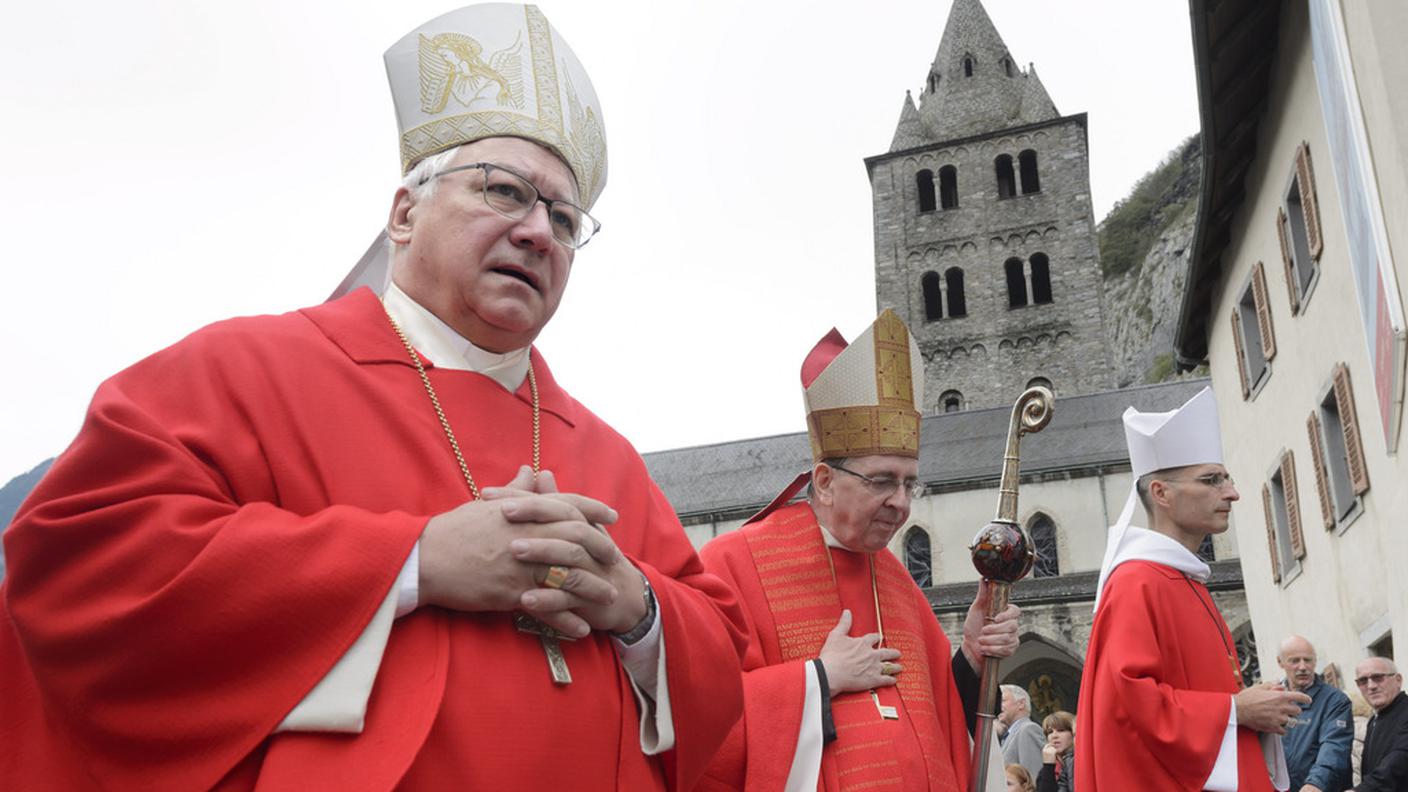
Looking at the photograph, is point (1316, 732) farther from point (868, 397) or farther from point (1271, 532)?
point (1271, 532)

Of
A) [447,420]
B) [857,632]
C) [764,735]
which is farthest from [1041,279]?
[447,420]

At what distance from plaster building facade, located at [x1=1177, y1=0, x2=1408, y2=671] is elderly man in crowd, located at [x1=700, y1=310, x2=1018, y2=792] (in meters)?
5.74

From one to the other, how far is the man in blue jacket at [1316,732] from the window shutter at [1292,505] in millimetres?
9510

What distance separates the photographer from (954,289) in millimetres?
53031

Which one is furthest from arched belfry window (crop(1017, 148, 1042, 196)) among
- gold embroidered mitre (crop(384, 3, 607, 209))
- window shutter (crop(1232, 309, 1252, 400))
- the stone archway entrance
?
gold embroidered mitre (crop(384, 3, 607, 209))

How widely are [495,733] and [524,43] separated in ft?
5.10

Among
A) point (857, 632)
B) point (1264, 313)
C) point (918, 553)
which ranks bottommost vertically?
point (857, 632)

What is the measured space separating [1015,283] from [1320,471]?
3794 centimetres

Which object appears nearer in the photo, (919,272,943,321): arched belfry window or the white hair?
the white hair

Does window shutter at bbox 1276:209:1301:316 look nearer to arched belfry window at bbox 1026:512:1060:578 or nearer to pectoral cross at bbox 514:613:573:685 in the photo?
pectoral cross at bbox 514:613:573:685

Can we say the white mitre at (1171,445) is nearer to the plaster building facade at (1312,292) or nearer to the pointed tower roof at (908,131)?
the plaster building facade at (1312,292)

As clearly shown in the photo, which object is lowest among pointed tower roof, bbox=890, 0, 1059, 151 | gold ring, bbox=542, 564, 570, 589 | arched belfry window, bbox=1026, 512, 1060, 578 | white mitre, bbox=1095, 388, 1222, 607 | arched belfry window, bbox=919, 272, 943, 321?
gold ring, bbox=542, 564, 570, 589

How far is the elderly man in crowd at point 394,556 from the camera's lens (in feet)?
6.29

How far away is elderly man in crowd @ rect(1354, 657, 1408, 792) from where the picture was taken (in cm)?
735
